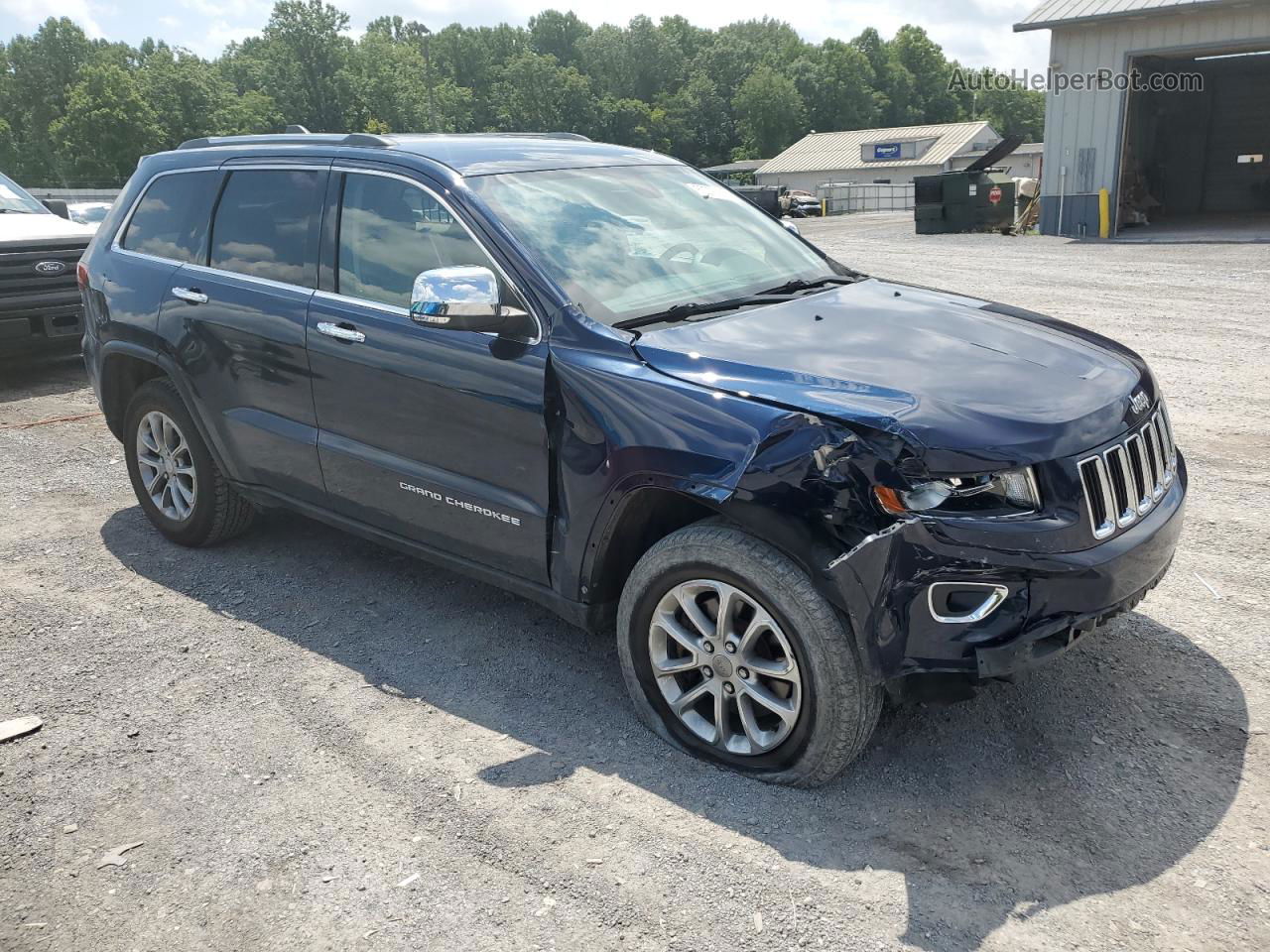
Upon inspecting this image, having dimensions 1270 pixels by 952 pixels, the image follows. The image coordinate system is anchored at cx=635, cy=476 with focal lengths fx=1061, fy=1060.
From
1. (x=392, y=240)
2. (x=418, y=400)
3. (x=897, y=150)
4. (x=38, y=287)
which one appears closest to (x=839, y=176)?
(x=897, y=150)

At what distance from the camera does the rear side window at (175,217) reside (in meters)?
4.92

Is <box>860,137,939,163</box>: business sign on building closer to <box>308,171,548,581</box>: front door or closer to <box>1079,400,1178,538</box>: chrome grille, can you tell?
<box>308,171,548,581</box>: front door

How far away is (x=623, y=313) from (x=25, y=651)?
9.44 feet

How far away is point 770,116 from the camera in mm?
112812

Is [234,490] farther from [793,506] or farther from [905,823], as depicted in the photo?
[905,823]

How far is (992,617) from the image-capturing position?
112 inches

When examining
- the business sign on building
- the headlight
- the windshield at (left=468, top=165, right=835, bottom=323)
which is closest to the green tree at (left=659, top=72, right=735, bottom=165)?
the business sign on building

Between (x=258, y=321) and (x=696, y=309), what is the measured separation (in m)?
1.95

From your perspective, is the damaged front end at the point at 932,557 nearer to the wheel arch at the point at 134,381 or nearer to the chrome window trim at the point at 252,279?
the chrome window trim at the point at 252,279

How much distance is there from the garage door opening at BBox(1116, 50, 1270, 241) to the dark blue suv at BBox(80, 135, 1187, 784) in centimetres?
2494

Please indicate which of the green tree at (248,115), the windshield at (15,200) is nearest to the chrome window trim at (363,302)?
the windshield at (15,200)

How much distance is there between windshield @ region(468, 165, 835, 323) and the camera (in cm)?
371

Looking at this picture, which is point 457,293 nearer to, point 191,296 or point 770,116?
point 191,296

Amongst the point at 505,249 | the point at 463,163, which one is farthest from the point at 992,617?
the point at 463,163
